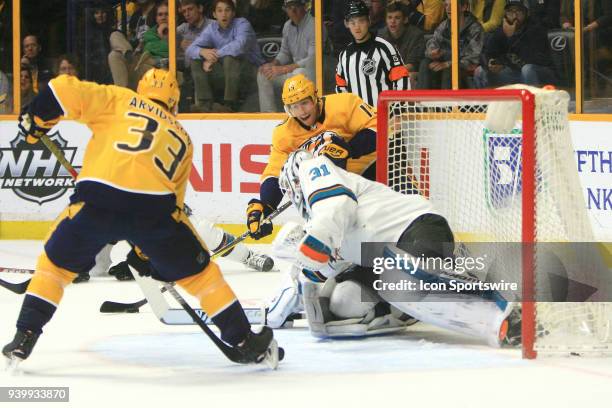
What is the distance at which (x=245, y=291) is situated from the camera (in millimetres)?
6043

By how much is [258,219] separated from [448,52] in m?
2.28

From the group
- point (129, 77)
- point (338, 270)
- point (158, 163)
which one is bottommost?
point (338, 270)

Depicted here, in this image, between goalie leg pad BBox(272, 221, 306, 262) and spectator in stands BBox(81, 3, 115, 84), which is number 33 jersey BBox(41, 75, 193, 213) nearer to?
goalie leg pad BBox(272, 221, 306, 262)

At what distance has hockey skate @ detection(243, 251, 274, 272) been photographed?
6672 millimetres

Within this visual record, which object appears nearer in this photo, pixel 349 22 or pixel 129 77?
pixel 349 22

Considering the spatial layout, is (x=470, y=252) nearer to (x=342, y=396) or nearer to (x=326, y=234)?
(x=326, y=234)

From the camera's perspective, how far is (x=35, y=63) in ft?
27.0

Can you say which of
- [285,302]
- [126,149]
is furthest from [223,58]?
[126,149]

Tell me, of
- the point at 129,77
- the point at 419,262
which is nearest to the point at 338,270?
the point at 419,262

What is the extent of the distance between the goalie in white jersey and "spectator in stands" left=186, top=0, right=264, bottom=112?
121 inches

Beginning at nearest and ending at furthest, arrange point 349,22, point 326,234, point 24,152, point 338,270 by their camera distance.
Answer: point 326,234 → point 338,270 → point 349,22 → point 24,152

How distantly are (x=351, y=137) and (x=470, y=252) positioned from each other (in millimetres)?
1130

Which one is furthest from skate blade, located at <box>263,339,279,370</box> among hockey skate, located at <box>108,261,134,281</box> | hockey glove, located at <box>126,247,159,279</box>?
hockey skate, located at <box>108,261,134,281</box>

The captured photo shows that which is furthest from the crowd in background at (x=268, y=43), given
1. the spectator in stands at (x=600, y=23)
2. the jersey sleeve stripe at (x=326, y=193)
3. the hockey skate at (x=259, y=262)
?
the jersey sleeve stripe at (x=326, y=193)
